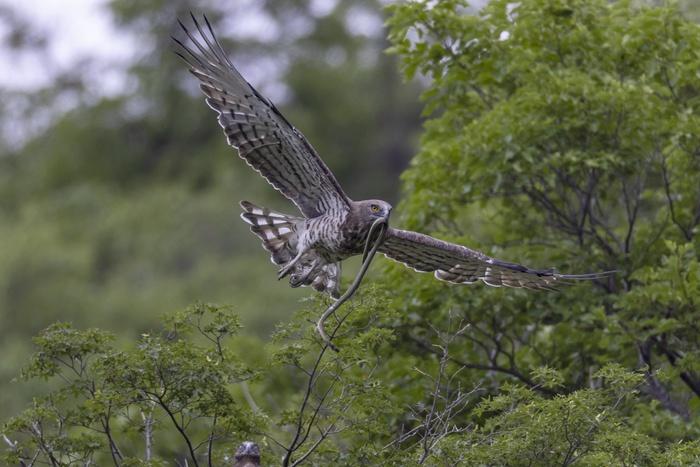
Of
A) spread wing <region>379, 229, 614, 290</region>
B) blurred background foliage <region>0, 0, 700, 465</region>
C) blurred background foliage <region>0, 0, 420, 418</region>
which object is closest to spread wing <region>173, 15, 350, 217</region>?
spread wing <region>379, 229, 614, 290</region>

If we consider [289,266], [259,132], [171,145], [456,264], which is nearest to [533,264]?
[456,264]

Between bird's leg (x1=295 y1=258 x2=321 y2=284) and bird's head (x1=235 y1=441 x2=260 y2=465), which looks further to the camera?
bird's leg (x1=295 y1=258 x2=321 y2=284)

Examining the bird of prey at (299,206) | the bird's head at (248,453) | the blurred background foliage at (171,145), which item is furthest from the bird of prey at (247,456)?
the blurred background foliage at (171,145)

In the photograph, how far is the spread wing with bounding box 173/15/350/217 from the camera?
11.0m

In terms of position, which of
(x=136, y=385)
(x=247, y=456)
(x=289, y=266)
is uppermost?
(x=289, y=266)

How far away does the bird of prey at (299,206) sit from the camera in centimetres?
1105

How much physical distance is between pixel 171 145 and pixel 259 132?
4490cm

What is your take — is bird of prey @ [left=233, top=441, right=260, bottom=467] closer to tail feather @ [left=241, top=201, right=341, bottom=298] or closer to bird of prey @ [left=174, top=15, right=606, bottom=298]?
bird of prey @ [left=174, top=15, right=606, bottom=298]

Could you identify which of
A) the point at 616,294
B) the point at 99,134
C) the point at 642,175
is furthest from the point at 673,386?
the point at 99,134

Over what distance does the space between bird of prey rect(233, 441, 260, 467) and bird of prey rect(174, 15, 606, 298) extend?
2067 millimetres

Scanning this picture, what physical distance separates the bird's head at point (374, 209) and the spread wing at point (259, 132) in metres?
0.14

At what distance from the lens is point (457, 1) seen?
45.1ft

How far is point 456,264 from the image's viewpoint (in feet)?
40.5

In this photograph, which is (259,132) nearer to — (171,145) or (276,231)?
(276,231)
